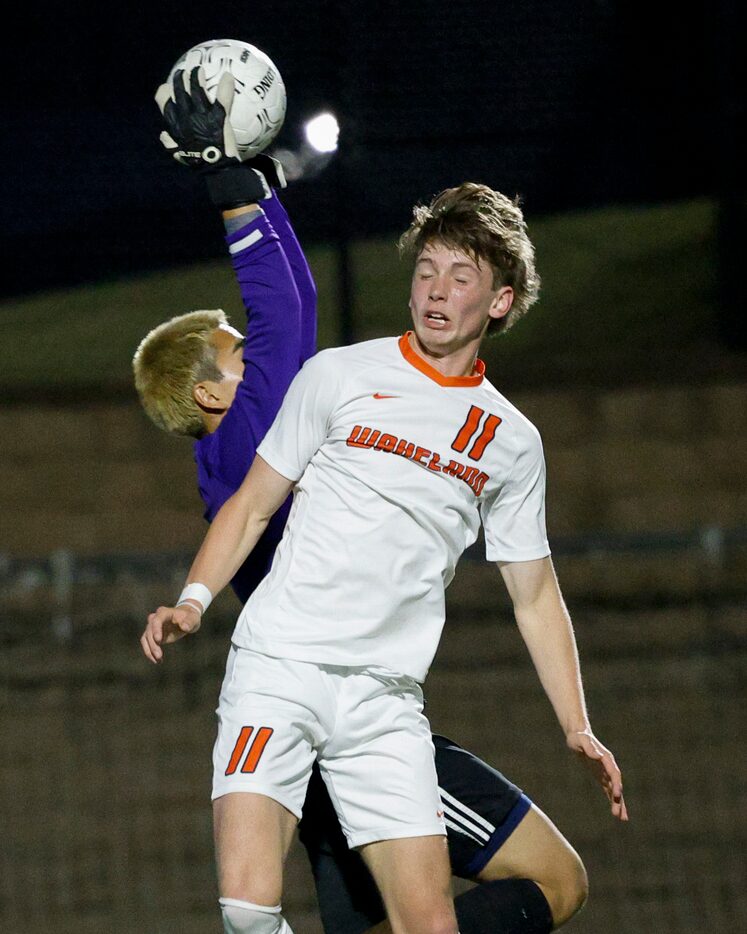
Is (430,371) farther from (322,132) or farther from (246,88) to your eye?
(322,132)

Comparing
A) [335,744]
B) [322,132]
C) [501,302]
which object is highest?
[322,132]

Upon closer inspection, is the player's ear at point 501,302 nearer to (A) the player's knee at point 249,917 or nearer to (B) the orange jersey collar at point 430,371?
(B) the orange jersey collar at point 430,371

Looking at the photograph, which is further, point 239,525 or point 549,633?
point 549,633

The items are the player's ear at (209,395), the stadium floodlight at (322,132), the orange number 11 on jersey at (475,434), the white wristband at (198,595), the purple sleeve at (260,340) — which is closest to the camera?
the white wristband at (198,595)

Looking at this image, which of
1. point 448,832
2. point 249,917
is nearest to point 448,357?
point 448,832

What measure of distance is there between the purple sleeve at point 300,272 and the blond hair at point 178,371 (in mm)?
184

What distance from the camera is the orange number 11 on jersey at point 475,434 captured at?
2.64 m

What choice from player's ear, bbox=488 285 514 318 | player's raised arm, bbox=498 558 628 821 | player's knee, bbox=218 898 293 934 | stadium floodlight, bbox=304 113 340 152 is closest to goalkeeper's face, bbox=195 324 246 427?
player's ear, bbox=488 285 514 318


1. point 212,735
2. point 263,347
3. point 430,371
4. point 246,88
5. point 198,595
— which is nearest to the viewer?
point 198,595

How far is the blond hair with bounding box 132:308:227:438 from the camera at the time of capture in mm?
2928

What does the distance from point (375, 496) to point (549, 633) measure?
0.41 metres

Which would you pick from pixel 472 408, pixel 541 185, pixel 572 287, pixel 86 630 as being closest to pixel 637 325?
pixel 572 287

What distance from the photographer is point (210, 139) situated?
9.34ft

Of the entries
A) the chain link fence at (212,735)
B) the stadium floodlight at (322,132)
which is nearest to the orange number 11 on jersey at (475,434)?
the chain link fence at (212,735)
